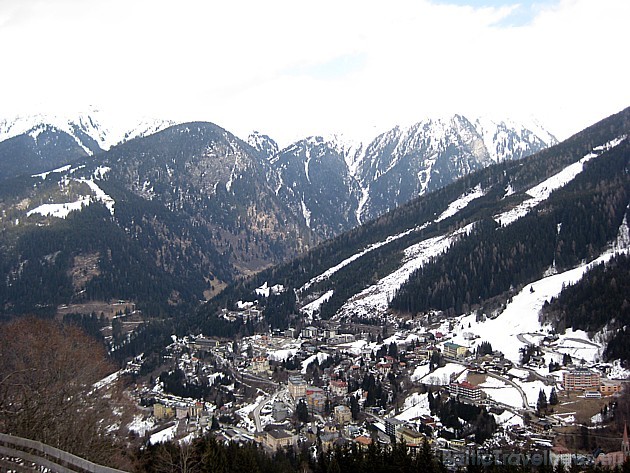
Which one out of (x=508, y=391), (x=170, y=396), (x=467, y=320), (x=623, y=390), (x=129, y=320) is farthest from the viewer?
(x=129, y=320)

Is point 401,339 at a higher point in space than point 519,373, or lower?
higher

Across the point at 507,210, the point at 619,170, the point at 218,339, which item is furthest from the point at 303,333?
the point at 619,170

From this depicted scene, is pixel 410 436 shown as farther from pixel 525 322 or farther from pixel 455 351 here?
pixel 525 322

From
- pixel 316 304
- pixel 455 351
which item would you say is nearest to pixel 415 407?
pixel 455 351

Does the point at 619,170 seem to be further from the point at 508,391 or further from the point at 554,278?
the point at 508,391

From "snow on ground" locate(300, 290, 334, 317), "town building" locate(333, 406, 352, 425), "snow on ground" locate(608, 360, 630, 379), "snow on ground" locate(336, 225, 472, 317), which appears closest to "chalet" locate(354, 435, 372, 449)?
"town building" locate(333, 406, 352, 425)

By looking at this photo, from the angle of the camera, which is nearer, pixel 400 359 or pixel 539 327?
pixel 400 359

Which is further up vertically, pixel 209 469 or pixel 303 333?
pixel 209 469
